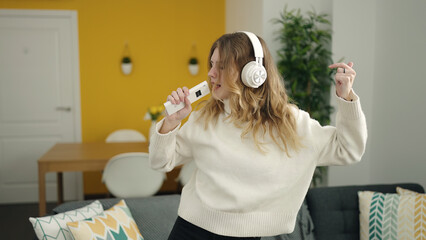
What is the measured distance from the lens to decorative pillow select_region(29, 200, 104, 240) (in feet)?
6.17

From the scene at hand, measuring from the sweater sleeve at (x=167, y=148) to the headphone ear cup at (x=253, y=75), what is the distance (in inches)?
9.4

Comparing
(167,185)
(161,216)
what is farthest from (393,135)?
(167,185)

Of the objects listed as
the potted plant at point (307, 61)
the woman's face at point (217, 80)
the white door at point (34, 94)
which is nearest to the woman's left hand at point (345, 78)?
the woman's face at point (217, 80)

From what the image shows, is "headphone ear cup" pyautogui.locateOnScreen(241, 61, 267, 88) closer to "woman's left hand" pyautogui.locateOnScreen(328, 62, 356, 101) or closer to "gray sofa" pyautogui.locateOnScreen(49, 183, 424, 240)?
"woman's left hand" pyautogui.locateOnScreen(328, 62, 356, 101)

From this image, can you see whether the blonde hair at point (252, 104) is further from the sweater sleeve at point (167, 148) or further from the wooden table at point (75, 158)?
the wooden table at point (75, 158)

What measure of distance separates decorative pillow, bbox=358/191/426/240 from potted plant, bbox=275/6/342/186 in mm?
Result: 1126

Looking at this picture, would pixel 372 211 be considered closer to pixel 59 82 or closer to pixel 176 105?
pixel 176 105

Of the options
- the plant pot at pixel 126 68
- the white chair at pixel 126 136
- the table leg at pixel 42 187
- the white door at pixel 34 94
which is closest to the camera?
the table leg at pixel 42 187

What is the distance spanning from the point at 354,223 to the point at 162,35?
3.27m

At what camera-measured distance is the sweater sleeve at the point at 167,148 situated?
3.97 ft

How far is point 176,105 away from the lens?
1185 mm

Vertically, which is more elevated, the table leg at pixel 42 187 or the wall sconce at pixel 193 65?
the wall sconce at pixel 193 65

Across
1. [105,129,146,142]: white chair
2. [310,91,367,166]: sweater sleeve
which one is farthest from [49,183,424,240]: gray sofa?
[105,129,146,142]: white chair

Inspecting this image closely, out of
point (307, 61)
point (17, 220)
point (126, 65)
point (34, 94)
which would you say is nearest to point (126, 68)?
point (126, 65)
